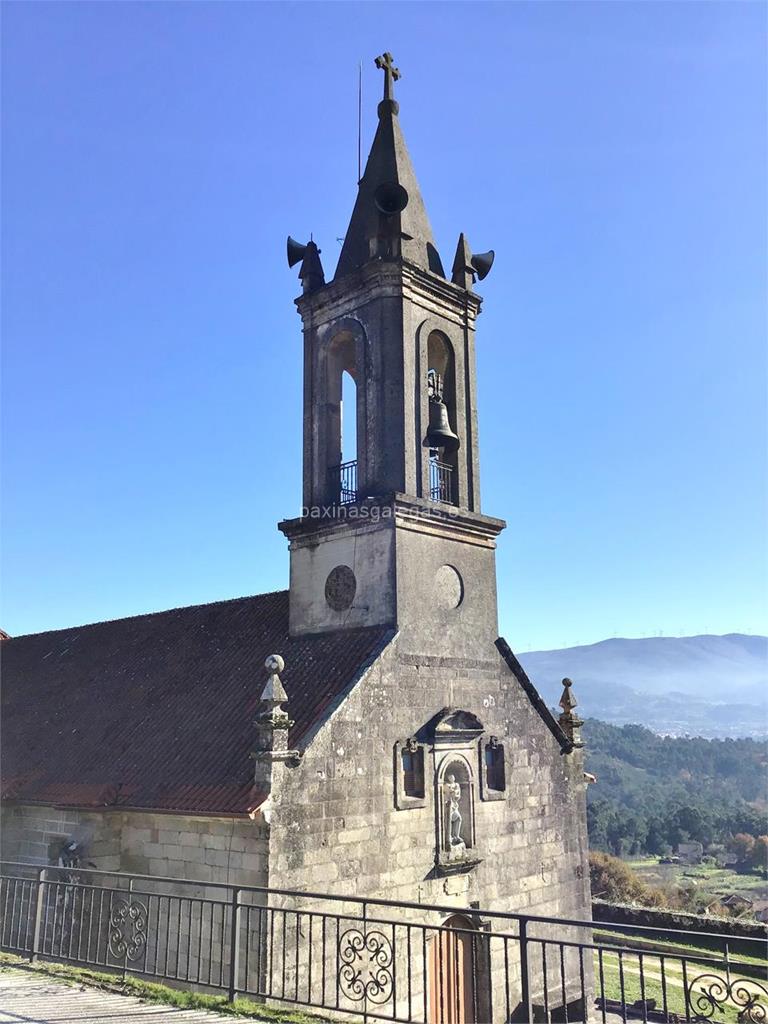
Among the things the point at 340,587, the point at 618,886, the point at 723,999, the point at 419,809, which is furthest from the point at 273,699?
the point at 618,886

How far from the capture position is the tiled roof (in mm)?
12648

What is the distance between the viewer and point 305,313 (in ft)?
52.6

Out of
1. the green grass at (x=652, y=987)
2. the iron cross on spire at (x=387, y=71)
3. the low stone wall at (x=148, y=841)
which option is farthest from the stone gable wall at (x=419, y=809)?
the iron cross on spire at (x=387, y=71)

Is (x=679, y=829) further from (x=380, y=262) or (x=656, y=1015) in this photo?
(x=380, y=262)

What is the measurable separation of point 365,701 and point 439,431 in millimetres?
4986

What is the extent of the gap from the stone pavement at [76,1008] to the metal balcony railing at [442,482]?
9.28 metres

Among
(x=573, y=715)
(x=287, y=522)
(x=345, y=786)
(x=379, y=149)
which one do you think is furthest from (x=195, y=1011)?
(x=379, y=149)

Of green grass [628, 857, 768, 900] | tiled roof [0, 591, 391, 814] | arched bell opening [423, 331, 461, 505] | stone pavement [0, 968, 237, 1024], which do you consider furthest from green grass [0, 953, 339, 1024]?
green grass [628, 857, 768, 900]

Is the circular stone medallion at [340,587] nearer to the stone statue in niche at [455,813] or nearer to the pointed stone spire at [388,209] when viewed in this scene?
the stone statue in niche at [455,813]

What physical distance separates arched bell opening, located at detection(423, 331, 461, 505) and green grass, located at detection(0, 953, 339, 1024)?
8.81 meters

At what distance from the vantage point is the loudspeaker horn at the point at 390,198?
1496 cm

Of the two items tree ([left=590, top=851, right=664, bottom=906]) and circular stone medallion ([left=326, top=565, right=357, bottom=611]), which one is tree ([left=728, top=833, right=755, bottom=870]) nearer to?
tree ([left=590, top=851, right=664, bottom=906])

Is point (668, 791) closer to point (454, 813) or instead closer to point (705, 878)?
point (705, 878)

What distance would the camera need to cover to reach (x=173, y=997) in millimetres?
7785
